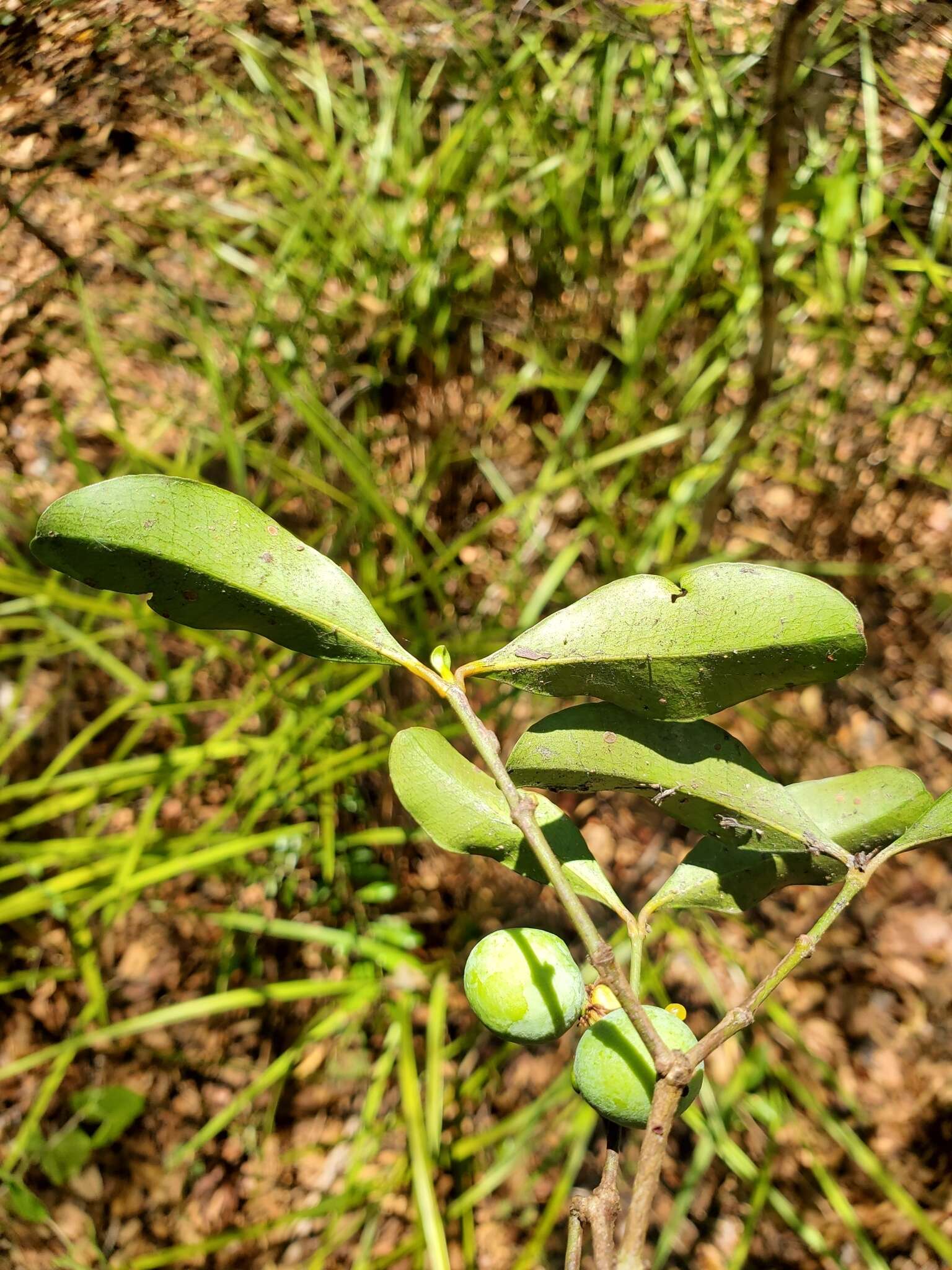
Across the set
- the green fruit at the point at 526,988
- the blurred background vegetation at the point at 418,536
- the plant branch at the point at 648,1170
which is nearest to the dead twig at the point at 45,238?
the blurred background vegetation at the point at 418,536

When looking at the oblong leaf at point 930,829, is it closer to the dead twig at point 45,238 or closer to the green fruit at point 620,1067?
the green fruit at point 620,1067

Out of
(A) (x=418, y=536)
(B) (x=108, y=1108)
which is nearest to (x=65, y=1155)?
(B) (x=108, y=1108)

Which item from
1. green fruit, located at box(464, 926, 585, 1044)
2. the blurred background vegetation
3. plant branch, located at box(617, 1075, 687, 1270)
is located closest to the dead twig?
the blurred background vegetation

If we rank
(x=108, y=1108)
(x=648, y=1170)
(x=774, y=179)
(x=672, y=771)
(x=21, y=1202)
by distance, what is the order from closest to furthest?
(x=648, y=1170), (x=672, y=771), (x=774, y=179), (x=21, y=1202), (x=108, y=1108)

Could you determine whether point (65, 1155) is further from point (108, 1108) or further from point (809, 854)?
point (809, 854)

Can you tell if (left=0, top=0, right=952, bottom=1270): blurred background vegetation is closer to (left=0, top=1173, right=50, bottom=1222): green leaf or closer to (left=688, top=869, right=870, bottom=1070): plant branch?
(left=0, top=1173, right=50, bottom=1222): green leaf

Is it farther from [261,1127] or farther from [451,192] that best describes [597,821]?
[451,192]
